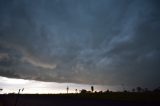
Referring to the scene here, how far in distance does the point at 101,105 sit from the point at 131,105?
831 centimetres

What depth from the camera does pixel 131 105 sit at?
4147cm

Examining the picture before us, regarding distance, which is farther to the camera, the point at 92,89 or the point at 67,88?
the point at 67,88

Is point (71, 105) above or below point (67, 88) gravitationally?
below

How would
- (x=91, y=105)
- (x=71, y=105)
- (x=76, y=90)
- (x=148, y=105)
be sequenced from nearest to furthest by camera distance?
(x=148, y=105) → (x=91, y=105) → (x=71, y=105) → (x=76, y=90)

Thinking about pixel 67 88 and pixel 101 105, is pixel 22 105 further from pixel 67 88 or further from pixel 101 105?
pixel 67 88

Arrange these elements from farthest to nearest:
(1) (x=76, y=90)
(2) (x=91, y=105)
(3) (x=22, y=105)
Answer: (1) (x=76, y=90)
(3) (x=22, y=105)
(2) (x=91, y=105)

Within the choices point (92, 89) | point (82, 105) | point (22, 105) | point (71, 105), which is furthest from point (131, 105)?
point (92, 89)

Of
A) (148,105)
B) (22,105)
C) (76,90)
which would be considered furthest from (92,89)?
(148,105)

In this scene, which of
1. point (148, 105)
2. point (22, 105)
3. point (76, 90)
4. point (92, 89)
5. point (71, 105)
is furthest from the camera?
point (76, 90)

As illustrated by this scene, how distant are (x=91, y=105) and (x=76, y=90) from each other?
131809mm

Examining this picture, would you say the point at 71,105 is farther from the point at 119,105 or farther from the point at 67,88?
the point at 67,88

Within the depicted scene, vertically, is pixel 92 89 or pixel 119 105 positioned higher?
pixel 92 89

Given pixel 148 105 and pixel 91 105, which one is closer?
pixel 148 105

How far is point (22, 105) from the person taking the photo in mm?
62906
